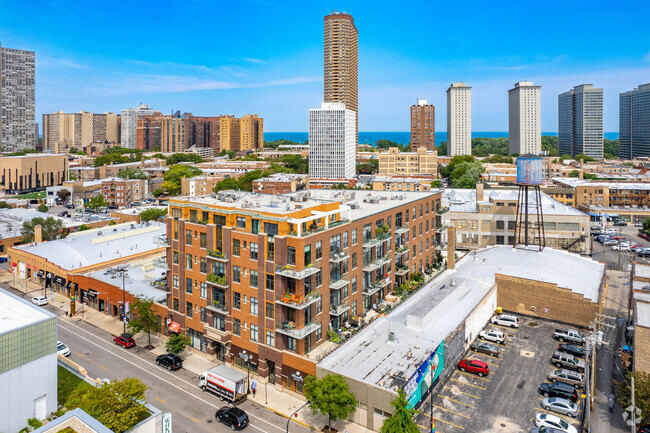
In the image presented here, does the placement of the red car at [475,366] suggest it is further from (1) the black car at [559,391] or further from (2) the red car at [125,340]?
(2) the red car at [125,340]

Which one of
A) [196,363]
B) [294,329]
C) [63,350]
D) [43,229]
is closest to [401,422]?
[294,329]

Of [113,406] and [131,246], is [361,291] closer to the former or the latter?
[113,406]

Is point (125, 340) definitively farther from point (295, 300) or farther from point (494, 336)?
point (494, 336)

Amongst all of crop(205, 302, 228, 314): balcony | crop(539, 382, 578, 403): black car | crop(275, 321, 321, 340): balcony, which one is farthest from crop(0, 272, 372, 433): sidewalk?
crop(539, 382, 578, 403): black car

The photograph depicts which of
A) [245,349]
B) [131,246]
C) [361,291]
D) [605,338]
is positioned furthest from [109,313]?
[605,338]

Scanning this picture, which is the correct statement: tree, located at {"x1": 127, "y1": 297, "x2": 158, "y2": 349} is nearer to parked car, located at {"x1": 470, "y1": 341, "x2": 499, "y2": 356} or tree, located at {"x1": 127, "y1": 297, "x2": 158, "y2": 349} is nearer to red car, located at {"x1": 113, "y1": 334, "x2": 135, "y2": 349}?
red car, located at {"x1": 113, "y1": 334, "x2": 135, "y2": 349}

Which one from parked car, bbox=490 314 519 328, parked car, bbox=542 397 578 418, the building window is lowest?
parked car, bbox=542 397 578 418

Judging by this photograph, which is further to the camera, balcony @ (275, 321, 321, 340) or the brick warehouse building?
the brick warehouse building
